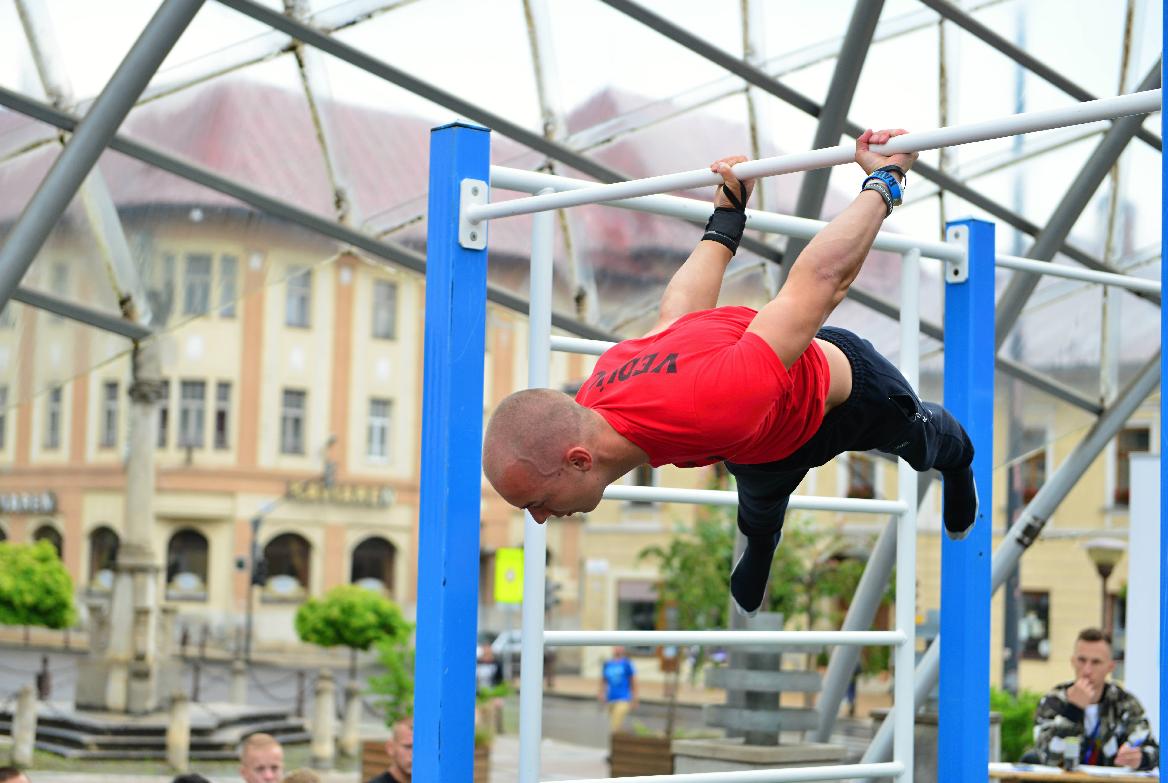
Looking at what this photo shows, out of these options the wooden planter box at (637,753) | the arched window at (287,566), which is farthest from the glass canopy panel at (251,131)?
the arched window at (287,566)

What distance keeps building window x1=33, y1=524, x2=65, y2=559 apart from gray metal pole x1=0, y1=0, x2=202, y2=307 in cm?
3490

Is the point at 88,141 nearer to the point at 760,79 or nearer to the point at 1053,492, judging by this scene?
the point at 760,79

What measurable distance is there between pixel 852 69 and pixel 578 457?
15.9 feet

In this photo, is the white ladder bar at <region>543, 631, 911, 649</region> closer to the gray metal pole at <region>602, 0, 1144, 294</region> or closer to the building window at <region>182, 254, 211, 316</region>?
the gray metal pole at <region>602, 0, 1144, 294</region>

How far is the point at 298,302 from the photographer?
127 ft

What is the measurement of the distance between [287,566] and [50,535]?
19.5 ft

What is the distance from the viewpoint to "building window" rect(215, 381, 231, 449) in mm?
37938

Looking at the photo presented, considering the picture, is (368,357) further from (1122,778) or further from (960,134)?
(960,134)

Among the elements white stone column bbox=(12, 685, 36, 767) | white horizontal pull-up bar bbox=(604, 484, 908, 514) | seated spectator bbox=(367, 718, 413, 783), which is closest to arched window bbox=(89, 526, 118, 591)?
white stone column bbox=(12, 685, 36, 767)

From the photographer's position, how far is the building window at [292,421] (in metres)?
38.4

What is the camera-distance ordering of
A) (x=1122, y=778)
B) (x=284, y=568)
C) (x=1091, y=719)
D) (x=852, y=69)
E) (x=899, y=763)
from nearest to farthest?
1. (x=899, y=763)
2. (x=1122, y=778)
3. (x=1091, y=719)
4. (x=852, y=69)
5. (x=284, y=568)

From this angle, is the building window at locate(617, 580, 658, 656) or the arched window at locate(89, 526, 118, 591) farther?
the arched window at locate(89, 526, 118, 591)

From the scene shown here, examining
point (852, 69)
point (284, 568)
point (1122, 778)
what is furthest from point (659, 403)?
point (284, 568)

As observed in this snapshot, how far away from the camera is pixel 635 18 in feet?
24.2
